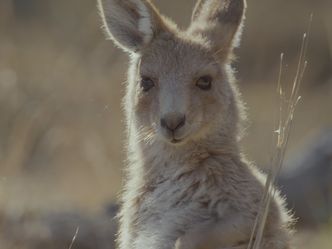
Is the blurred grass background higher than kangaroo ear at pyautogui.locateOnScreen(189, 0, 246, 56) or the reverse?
higher

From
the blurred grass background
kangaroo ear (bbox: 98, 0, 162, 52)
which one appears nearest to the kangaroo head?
kangaroo ear (bbox: 98, 0, 162, 52)

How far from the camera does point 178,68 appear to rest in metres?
8.35

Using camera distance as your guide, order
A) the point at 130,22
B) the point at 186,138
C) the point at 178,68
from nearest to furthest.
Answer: the point at 186,138
the point at 178,68
the point at 130,22

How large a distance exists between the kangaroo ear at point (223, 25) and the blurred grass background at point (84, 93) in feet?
5.57

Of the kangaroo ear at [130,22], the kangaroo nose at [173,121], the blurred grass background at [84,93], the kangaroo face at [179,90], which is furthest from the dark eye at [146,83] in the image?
the blurred grass background at [84,93]

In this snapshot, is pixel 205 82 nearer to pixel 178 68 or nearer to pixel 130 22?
pixel 178 68

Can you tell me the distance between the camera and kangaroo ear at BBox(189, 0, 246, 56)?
28.6 feet

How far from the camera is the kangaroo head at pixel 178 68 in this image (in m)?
8.13

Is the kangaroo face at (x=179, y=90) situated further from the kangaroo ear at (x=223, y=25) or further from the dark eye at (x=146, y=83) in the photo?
the kangaroo ear at (x=223, y=25)

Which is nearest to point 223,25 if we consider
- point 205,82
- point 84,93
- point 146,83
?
point 205,82

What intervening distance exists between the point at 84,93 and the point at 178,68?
7.74 meters

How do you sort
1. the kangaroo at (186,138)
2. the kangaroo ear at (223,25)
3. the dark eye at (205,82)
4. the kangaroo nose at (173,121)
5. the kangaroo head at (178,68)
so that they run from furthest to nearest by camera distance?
the kangaroo ear at (223,25) < the dark eye at (205,82) < the kangaroo head at (178,68) < the kangaroo nose at (173,121) < the kangaroo at (186,138)

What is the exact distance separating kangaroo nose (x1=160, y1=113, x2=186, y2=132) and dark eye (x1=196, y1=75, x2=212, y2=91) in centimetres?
45

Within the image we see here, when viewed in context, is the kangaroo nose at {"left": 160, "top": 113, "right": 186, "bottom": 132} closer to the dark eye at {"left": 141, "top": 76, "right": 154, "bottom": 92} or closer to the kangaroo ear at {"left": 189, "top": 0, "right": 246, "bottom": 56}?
the dark eye at {"left": 141, "top": 76, "right": 154, "bottom": 92}
